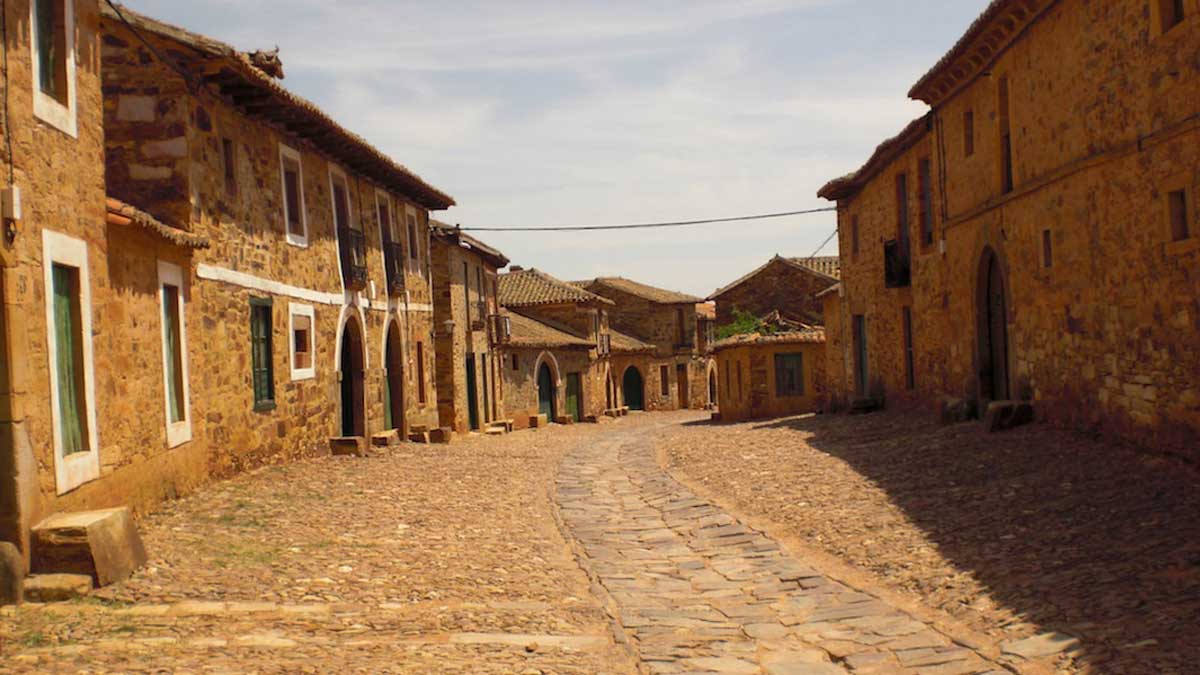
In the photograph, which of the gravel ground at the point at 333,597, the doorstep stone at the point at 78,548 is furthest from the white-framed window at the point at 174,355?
the doorstep stone at the point at 78,548

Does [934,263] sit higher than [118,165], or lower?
lower

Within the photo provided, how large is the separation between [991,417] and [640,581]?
6.88 m

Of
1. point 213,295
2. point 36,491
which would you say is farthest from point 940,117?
point 36,491

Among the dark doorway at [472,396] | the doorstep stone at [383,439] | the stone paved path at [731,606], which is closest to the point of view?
the stone paved path at [731,606]

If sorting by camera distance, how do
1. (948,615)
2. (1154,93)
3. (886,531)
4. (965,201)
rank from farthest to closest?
(965,201) → (1154,93) → (886,531) → (948,615)

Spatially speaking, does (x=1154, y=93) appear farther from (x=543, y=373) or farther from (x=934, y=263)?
(x=543, y=373)

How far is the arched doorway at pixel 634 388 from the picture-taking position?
52.6 metres

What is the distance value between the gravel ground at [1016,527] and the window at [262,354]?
561cm

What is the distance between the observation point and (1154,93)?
10.1 m

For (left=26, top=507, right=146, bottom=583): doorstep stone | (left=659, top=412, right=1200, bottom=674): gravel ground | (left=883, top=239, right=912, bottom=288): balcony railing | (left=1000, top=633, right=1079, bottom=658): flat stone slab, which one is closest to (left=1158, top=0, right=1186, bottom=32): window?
(left=659, top=412, right=1200, bottom=674): gravel ground

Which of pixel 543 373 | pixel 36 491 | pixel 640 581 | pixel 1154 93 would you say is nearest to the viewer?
pixel 36 491

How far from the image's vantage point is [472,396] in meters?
29.1

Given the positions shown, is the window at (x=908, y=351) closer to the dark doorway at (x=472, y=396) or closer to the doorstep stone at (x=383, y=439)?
the doorstep stone at (x=383, y=439)

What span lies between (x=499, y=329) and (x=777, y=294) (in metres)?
16.0
